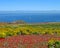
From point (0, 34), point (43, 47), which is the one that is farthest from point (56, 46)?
point (0, 34)

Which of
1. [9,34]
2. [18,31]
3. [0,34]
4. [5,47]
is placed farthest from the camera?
[18,31]

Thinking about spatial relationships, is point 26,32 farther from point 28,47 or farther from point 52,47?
point 52,47

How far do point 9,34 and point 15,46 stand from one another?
9888 millimetres

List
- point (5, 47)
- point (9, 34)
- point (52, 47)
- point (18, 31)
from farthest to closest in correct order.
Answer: point (18, 31) < point (9, 34) < point (5, 47) < point (52, 47)

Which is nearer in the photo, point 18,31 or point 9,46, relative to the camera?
point 9,46

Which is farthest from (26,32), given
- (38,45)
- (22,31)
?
(38,45)

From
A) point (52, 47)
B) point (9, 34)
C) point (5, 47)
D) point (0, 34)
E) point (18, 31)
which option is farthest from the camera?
point (18, 31)

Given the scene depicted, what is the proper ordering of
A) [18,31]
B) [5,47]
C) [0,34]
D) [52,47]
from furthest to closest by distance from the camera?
[18,31], [0,34], [5,47], [52,47]

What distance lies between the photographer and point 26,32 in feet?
103

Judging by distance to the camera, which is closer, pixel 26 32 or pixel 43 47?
pixel 43 47

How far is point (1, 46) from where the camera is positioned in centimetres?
1873

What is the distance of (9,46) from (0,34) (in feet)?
24.1

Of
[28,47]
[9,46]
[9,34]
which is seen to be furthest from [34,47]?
[9,34]

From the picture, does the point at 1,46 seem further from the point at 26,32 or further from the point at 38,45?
the point at 26,32
